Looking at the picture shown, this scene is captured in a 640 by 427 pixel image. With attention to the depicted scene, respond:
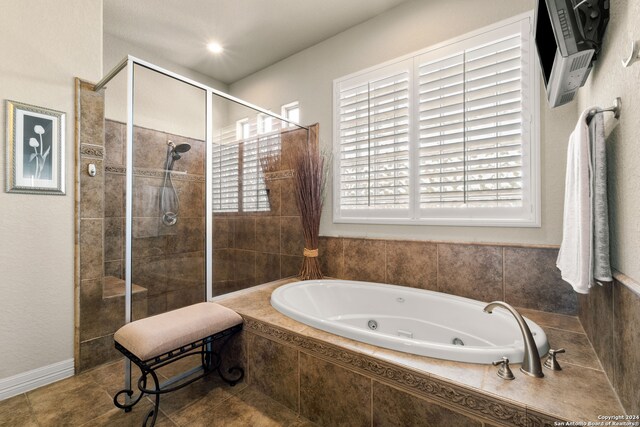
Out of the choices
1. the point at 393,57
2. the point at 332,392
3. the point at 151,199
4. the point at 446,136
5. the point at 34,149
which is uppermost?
the point at 393,57

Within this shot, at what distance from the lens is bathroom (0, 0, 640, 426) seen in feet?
3.26

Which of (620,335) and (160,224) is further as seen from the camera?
(160,224)

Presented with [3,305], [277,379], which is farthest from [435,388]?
[3,305]

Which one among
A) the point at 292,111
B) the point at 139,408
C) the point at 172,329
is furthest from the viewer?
the point at 292,111

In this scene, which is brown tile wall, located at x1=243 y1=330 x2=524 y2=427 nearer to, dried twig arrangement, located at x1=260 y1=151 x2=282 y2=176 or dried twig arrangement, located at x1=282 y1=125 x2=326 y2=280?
dried twig arrangement, located at x1=282 y1=125 x2=326 y2=280

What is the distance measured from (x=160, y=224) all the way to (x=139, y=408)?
111 centimetres

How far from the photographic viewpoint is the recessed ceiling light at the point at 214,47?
2.81m

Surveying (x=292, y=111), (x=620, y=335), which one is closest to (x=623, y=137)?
(x=620, y=335)

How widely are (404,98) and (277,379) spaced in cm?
217

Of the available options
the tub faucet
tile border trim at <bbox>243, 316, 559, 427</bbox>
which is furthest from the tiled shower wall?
the tub faucet

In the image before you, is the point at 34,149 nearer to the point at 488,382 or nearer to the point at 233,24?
the point at 233,24

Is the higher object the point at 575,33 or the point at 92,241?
the point at 575,33

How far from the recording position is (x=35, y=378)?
1714mm

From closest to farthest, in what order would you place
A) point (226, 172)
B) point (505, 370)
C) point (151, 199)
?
point (505, 370), point (151, 199), point (226, 172)
